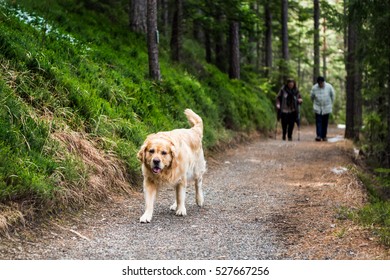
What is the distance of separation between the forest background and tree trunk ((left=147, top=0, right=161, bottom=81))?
0.03 meters

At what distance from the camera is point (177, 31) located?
1627cm

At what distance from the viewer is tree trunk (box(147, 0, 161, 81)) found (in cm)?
1209

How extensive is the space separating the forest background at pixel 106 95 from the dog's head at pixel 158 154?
1.10 meters

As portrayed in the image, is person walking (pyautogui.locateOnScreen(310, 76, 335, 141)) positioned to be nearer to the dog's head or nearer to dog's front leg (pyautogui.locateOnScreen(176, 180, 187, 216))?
dog's front leg (pyautogui.locateOnScreen(176, 180, 187, 216))

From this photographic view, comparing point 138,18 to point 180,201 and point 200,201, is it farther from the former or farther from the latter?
point 180,201

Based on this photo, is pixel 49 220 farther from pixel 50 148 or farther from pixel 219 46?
pixel 219 46

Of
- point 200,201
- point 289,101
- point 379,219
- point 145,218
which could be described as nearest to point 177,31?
point 289,101

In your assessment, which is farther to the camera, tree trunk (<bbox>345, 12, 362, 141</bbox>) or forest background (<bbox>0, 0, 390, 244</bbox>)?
tree trunk (<bbox>345, 12, 362, 141</bbox>)

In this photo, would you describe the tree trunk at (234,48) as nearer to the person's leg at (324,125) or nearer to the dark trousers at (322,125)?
the dark trousers at (322,125)

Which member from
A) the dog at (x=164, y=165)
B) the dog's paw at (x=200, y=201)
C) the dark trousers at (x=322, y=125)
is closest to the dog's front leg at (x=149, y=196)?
the dog at (x=164, y=165)

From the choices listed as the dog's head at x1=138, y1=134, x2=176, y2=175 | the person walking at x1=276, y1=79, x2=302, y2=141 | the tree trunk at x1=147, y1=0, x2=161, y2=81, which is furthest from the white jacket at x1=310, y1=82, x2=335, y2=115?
the dog's head at x1=138, y1=134, x2=176, y2=175

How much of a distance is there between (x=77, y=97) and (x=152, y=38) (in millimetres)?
4130

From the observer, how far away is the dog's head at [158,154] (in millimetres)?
6398
